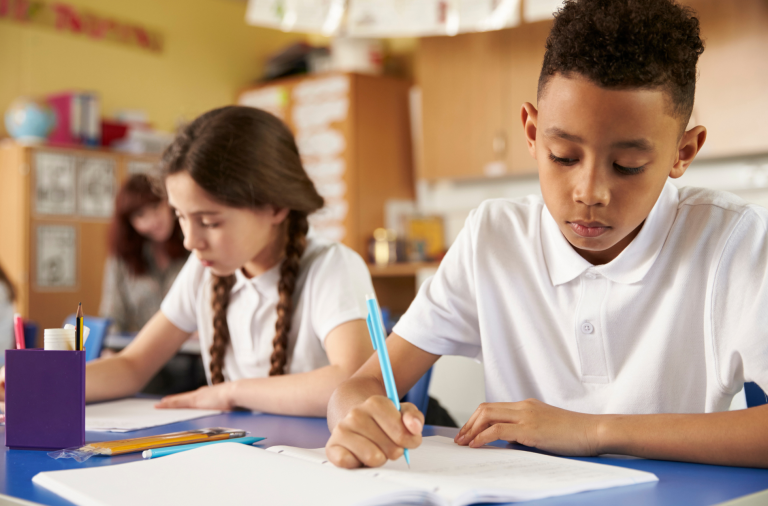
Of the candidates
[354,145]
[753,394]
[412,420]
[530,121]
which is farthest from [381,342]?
[354,145]

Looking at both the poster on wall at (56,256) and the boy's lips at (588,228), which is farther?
the poster on wall at (56,256)

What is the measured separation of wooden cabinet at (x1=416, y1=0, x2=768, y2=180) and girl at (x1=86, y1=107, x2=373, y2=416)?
1867 millimetres

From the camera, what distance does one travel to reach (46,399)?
0.92m

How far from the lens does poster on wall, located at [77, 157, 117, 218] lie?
4289 millimetres

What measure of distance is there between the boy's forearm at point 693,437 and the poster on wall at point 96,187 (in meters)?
3.99

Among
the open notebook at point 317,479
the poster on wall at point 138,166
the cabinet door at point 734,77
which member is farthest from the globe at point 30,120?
the open notebook at point 317,479

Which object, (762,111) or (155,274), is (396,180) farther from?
(762,111)

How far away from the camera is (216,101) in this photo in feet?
17.5

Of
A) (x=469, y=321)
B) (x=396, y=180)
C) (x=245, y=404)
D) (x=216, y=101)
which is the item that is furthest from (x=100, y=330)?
(x=216, y=101)

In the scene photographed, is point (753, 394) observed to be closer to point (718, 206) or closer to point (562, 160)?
point (718, 206)

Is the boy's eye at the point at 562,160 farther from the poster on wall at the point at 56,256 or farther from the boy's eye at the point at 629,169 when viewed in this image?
the poster on wall at the point at 56,256

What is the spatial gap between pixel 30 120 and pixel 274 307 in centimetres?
323

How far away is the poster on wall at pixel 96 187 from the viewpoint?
4.29 m

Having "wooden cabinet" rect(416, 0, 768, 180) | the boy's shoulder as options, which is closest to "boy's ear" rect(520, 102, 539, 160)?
the boy's shoulder
